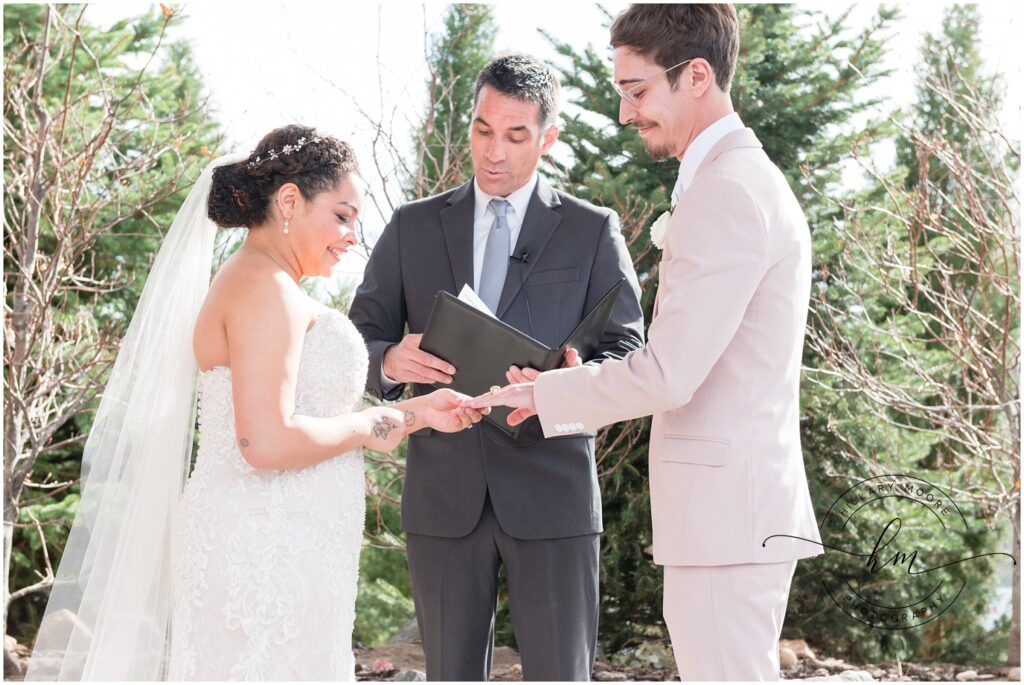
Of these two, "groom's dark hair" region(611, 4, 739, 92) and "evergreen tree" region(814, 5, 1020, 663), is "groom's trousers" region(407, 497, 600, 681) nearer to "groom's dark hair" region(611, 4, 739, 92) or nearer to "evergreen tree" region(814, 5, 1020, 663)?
"groom's dark hair" region(611, 4, 739, 92)

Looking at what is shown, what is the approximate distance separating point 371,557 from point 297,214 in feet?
20.4

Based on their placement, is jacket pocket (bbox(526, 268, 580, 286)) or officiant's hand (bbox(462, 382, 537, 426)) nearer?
officiant's hand (bbox(462, 382, 537, 426))

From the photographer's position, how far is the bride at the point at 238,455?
8.60 ft

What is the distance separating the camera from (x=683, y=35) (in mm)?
2453

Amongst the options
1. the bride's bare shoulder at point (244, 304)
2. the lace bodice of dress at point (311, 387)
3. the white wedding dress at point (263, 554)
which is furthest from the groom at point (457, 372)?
the bride's bare shoulder at point (244, 304)

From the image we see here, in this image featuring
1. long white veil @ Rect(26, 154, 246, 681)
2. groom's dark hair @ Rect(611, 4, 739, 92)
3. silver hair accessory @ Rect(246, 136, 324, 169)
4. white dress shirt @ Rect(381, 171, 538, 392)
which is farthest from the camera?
white dress shirt @ Rect(381, 171, 538, 392)

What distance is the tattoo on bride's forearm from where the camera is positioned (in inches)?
112

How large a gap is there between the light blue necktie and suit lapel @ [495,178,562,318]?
0.19 ft

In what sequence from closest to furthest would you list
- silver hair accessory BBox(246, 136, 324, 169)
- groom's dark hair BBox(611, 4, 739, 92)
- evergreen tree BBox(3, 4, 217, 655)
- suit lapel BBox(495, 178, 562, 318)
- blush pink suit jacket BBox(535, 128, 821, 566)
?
blush pink suit jacket BBox(535, 128, 821, 566) < groom's dark hair BBox(611, 4, 739, 92) < silver hair accessory BBox(246, 136, 324, 169) < suit lapel BBox(495, 178, 562, 318) < evergreen tree BBox(3, 4, 217, 655)

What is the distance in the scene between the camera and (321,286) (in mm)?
7484

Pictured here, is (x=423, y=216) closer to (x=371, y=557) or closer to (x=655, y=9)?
(x=655, y=9)

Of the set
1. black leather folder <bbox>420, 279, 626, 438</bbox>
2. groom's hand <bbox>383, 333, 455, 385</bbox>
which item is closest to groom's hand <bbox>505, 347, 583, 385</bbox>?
black leather folder <bbox>420, 279, 626, 438</bbox>

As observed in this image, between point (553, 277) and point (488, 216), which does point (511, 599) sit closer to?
point (553, 277)

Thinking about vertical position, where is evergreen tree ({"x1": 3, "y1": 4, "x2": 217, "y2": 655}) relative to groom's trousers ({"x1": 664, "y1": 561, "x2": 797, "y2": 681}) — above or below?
above
